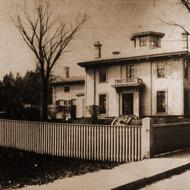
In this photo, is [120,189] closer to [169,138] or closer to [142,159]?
[142,159]

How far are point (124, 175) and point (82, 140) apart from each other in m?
3.88

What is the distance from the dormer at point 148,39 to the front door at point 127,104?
6547mm

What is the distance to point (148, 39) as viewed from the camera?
40656 mm

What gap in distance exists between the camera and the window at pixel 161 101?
34.8 metres

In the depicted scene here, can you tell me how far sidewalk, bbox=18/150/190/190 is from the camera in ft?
25.6

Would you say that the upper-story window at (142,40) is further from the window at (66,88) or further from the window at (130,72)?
the window at (66,88)

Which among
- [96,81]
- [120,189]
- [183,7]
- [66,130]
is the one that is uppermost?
[183,7]

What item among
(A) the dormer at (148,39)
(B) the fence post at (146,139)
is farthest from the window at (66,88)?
(B) the fence post at (146,139)

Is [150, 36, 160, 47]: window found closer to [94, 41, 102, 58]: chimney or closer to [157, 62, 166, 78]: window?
[94, 41, 102, 58]: chimney

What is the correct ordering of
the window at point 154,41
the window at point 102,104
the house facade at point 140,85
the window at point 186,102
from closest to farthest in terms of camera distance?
1. the house facade at point 140,85
2. the window at point 186,102
3. the window at point 102,104
4. the window at point 154,41

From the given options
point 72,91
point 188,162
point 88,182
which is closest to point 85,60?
point 72,91

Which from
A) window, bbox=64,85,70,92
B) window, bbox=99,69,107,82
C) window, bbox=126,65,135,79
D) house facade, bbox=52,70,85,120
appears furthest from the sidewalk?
window, bbox=64,85,70,92

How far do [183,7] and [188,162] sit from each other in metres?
11.4

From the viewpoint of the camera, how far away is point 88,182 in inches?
324
